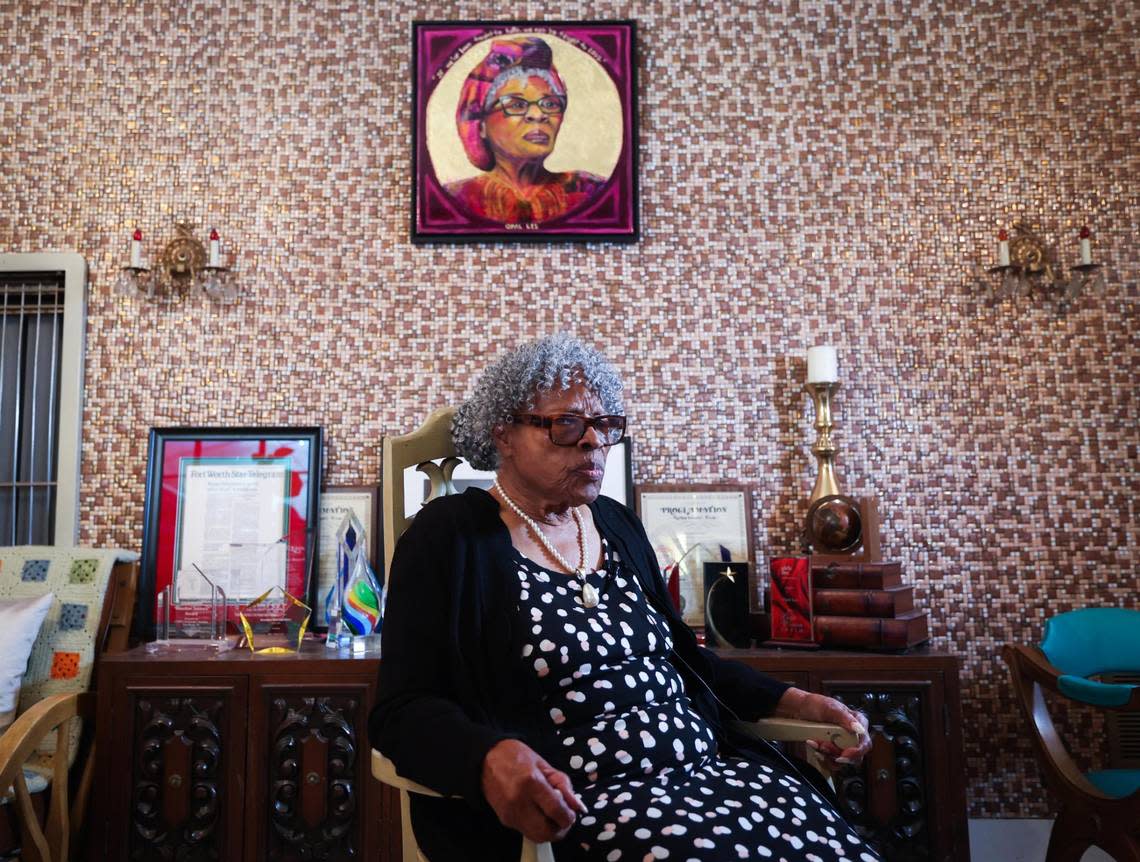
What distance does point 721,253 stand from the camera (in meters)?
3.30

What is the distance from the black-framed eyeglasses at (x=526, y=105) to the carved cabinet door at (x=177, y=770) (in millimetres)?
2232

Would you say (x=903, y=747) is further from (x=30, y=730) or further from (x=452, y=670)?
(x=30, y=730)

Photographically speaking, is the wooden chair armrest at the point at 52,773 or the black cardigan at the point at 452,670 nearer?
the black cardigan at the point at 452,670

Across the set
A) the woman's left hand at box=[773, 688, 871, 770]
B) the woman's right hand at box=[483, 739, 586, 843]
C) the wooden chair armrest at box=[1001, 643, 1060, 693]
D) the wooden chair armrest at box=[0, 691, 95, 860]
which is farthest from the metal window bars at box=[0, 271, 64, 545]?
the wooden chair armrest at box=[1001, 643, 1060, 693]

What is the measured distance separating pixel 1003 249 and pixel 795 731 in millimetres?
2231

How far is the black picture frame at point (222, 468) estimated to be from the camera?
10.1 ft

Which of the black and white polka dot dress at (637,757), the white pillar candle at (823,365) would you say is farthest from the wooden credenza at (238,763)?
the white pillar candle at (823,365)

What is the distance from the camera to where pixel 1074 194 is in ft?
10.9

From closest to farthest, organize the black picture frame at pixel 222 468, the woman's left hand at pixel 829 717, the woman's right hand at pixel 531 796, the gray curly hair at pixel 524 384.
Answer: the woman's right hand at pixel 531 796, the woman's left hand at pixel 829 717, the gray curly hair at pixel 524 384, the black picture frame at pixel 222 468

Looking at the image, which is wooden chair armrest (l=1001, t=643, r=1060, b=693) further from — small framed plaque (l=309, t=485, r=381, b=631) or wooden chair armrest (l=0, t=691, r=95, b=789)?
wooden chair armrest (l=0, t=691, r=95, b=789)

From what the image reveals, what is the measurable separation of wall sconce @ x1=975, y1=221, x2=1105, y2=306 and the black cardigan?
2253 mm

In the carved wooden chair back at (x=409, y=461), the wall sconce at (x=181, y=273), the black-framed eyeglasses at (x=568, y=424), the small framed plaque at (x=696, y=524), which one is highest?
the wall sconce at (x=181, y=273)

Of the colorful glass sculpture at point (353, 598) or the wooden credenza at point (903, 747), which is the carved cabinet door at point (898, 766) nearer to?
the wooden credenza at point (903, 747)

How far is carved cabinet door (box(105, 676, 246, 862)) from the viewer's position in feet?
8.35
